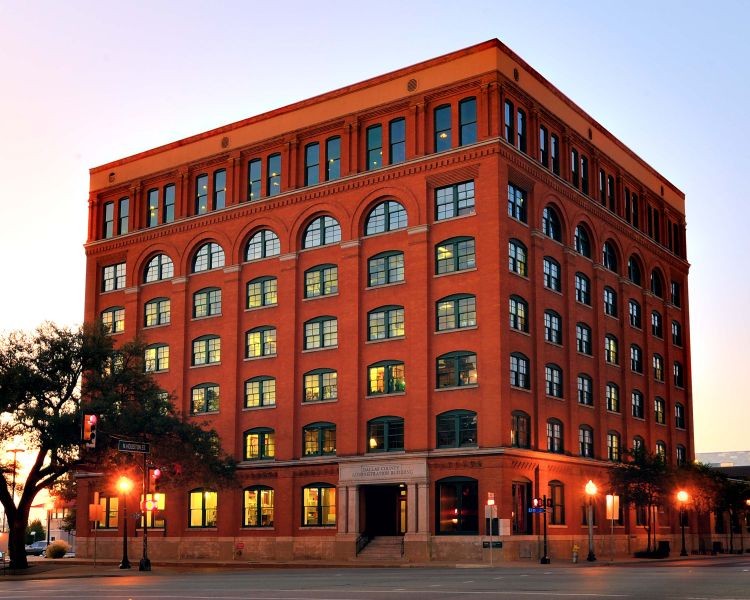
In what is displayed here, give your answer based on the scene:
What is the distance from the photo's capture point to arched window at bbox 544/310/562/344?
65562 millimetres

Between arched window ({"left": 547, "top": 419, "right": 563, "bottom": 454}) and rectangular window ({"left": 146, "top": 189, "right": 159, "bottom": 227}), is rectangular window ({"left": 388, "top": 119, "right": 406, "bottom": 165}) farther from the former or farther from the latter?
rectangular window ({"left": 146, "top": 189, "right": 159, "bottom": 227})

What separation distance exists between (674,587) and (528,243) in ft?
120

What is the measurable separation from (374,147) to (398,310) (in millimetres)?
10636

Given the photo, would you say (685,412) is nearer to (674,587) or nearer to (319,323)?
(319,323)

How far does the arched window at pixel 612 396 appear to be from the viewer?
239 feet

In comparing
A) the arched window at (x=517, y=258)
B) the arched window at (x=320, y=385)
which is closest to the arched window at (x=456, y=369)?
the arched window at (x=517, y=258)

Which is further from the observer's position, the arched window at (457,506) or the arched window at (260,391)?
the arched window at (260,391)

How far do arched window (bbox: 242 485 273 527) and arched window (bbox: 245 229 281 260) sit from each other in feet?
50.1

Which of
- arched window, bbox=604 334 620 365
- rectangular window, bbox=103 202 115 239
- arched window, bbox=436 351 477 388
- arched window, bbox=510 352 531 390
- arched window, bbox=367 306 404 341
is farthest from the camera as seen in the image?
rectangular window, bbox=103 202 115 239

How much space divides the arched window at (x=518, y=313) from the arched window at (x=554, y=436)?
20.5ft

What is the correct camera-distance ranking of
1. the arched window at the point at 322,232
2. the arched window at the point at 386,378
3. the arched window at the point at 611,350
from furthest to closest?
the arched window at the point at 611,350, the arched window at the point at 322,232, the arched window at the point at 386,378

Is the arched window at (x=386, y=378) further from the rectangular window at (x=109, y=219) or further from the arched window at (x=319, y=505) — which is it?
the rectangular window at (x=109, y=219)

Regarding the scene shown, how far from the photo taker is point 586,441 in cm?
6919

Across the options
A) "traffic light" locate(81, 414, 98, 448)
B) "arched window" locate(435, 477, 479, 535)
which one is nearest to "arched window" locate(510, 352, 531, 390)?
"arched window" locate(435, 477, 479, 535)
